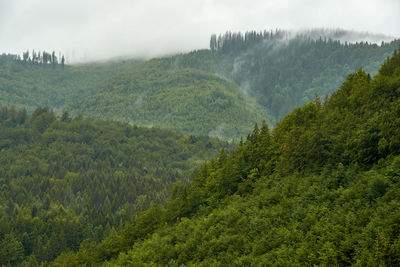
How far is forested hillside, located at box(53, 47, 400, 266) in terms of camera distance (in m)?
41.1

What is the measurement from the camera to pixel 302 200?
54250 millimetres

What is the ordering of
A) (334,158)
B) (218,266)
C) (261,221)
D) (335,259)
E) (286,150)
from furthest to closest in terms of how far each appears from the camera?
(286,150)
(334,158)
(261,221)
(218,266)
(335,259)

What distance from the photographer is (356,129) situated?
2494 inches

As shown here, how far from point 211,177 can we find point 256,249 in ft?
135

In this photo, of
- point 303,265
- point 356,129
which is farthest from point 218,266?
point 356,129

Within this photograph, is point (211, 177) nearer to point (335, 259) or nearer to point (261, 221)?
point (261, 221)

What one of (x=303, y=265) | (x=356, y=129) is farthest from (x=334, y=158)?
(x=303, y=265)

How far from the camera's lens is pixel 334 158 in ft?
206

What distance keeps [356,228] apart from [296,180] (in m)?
22.8

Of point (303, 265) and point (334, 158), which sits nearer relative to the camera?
point (303, 265)

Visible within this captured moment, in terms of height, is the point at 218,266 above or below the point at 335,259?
below

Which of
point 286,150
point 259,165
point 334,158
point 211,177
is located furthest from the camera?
point 211,177

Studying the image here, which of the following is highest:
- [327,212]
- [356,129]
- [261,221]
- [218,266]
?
[356,129]

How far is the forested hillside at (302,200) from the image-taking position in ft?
135
